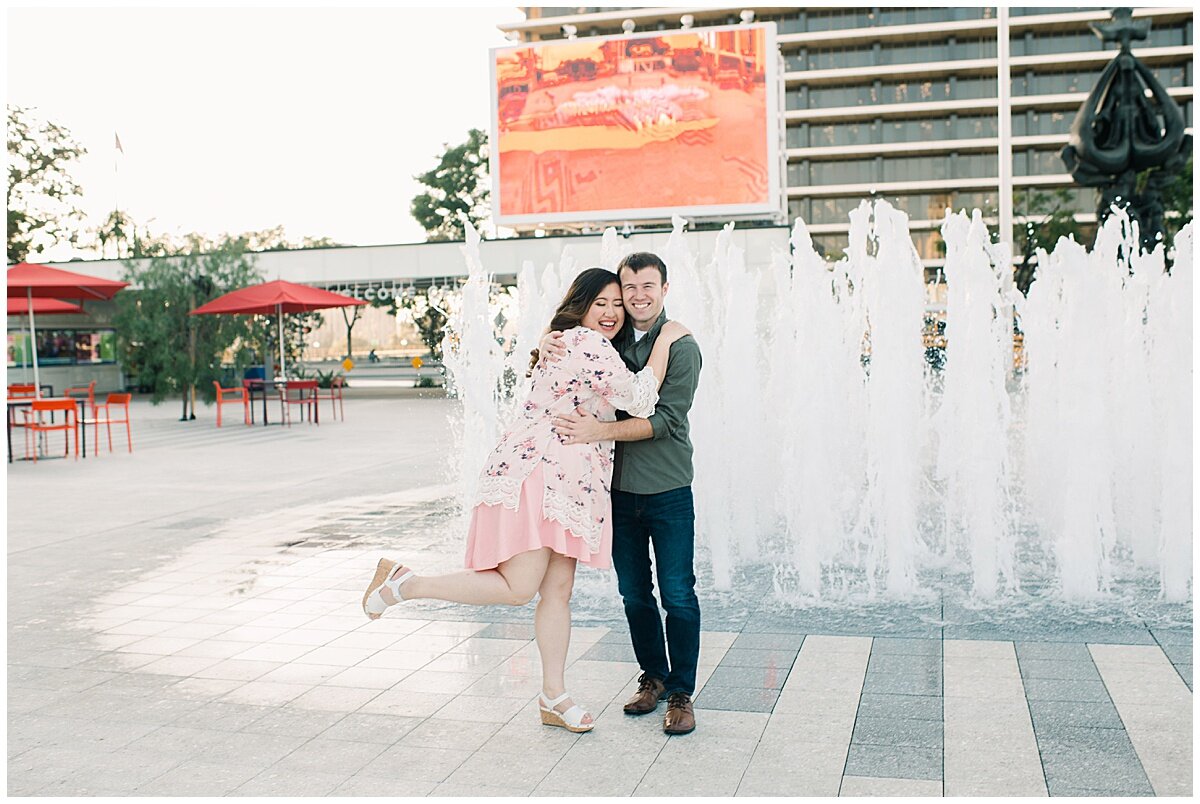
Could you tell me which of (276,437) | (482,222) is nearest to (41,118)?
(482,222)

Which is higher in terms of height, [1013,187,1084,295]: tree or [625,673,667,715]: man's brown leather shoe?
[1013,187,1084,295]: tree

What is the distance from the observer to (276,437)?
55.9ft

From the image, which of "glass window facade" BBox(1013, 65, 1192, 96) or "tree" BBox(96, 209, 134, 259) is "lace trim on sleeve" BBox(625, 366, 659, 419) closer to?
"tree" BBox(96, 209, 134, 259)

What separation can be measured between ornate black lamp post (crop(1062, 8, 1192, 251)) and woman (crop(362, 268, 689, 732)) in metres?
14.0

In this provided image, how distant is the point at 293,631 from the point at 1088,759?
3.55 metres

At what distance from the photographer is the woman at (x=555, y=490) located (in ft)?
12.0

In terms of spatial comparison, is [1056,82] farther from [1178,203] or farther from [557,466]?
[557,466]

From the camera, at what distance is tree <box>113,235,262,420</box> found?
21891 mm

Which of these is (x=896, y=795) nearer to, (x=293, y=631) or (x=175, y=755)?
(x=175, y=755)

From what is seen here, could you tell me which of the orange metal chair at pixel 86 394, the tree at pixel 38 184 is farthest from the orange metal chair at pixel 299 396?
the tree at pixel 38 184

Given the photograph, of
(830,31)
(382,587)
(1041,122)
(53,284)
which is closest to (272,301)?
(53,284)

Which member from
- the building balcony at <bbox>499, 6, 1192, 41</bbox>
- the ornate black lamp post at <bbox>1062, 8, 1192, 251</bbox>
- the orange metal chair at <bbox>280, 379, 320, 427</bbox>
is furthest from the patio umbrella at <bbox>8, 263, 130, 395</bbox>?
the building balcony at <bbox>499, 6, 1192, 41</bbox>

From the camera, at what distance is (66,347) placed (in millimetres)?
30500

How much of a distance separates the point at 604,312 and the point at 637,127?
78.3ft
